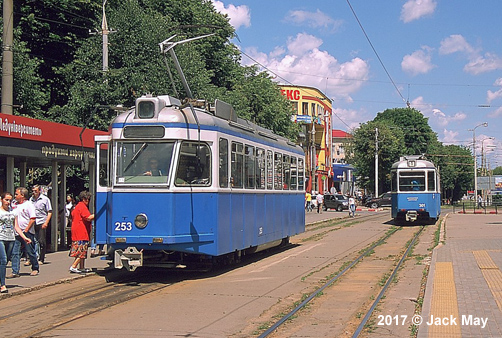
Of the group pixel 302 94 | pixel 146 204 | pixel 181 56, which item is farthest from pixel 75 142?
pixel 302 94

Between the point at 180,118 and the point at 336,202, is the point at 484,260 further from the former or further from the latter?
the point at 336,202

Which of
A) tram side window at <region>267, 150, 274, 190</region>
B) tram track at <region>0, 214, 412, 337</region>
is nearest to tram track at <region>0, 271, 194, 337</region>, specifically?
tram track at <region>0, 214, 412, 337</region>

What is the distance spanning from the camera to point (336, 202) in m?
61.1

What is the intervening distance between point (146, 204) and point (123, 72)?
15854mm

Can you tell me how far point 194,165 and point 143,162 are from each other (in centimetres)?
96

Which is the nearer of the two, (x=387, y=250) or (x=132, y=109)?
(x=132, y=109)

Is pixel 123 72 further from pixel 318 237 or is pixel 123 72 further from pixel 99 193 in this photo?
pixel 99 193

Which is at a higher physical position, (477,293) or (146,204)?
(146,204)

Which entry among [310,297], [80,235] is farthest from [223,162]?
[310,297]

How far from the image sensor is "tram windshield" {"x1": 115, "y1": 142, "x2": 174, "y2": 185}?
12555 millimetres

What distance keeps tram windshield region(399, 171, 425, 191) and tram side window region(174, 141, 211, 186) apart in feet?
70.5

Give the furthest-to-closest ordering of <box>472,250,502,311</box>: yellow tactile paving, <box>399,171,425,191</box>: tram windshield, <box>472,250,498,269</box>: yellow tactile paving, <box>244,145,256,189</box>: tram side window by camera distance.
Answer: <box>399,171,425,191</box>: tram windshield → <box>244,145,256,189</box>: tram side window → <box>472,250,498,269</box>: yellow tactile paving → <box>472,250,502,311</box>: yellow tactile paving

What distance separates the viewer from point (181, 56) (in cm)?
2970

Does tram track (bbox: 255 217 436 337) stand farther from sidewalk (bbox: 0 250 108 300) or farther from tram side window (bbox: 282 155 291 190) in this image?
sidewalk (bbox: 0 250 108 300)
